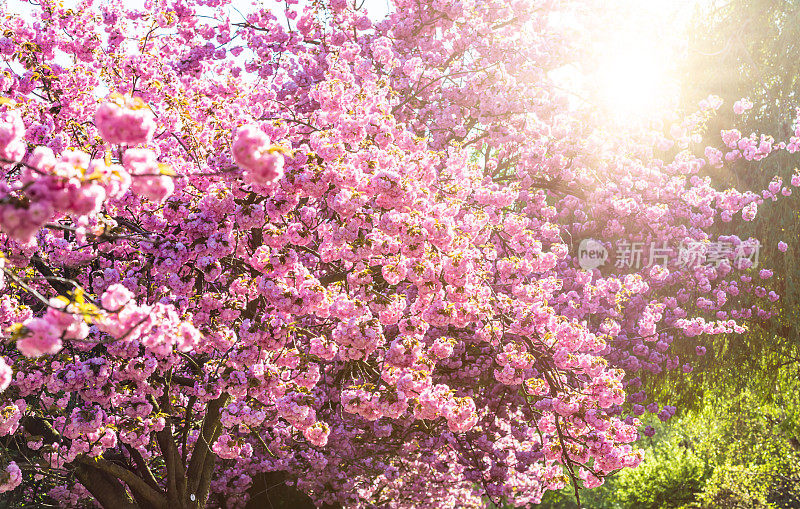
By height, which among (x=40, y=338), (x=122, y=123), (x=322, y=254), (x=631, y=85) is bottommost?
(x=40, y=338)

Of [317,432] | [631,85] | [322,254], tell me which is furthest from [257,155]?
[631,85]

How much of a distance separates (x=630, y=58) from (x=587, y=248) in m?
3.50

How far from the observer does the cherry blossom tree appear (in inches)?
194

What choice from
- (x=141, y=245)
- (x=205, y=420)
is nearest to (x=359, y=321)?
(x=141, y=245)

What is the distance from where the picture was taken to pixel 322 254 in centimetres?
553

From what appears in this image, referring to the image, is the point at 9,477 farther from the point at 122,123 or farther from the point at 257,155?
the point at 257,155

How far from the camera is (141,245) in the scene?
5020 millimetres

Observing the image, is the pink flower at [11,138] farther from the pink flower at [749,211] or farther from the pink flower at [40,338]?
the pink flower at [749,211]

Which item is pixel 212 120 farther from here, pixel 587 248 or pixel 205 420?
pixel 587 248

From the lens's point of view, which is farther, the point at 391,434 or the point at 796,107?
the point at 796,107

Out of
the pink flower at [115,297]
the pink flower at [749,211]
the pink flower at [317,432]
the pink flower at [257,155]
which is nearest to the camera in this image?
the pink flower at [257,155]

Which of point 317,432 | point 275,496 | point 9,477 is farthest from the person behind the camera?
point 275,496

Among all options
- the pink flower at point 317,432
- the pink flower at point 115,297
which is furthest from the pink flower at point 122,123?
the pink flower at point 317,432

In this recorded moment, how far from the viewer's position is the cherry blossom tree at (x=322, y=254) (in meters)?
4.92
